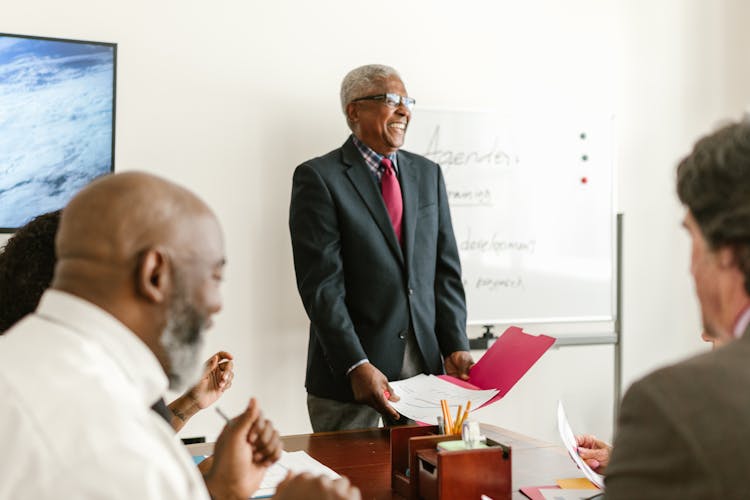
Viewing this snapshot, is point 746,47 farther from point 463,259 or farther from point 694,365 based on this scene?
point 694,365

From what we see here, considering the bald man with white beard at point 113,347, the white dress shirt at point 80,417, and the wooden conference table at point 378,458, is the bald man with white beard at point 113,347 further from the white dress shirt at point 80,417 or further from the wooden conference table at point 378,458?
the wooden conference table at point 378,458

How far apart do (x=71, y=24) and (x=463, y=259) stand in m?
1.83

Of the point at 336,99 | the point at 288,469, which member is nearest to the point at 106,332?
the point at 288,469

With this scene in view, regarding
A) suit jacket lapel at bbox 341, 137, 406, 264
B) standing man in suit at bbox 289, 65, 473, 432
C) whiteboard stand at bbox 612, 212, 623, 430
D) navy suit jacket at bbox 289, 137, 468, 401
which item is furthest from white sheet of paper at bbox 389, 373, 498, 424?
whiteboard stand at bbox 612, 212, 623, 430

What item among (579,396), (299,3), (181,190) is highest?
(299,3)

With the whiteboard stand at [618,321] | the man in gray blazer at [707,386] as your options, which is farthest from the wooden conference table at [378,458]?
the whiteboard stand at [618,321]

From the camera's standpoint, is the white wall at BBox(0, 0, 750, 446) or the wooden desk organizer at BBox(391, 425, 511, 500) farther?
the white wall at BBox(0, 0, 750, 446)

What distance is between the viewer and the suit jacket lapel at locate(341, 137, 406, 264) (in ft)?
8.82

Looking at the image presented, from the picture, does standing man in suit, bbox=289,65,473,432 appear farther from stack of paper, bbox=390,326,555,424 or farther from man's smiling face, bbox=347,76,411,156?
stack of paper, bbox=390,326,555,424

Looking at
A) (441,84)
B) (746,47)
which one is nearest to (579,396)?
(441,84)

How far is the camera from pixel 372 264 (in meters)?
2.66

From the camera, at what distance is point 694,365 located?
0.90 m

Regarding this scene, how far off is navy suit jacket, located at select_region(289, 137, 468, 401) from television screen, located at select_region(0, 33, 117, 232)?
0.89m

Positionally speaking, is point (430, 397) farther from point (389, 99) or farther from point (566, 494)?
point (389, 99)
